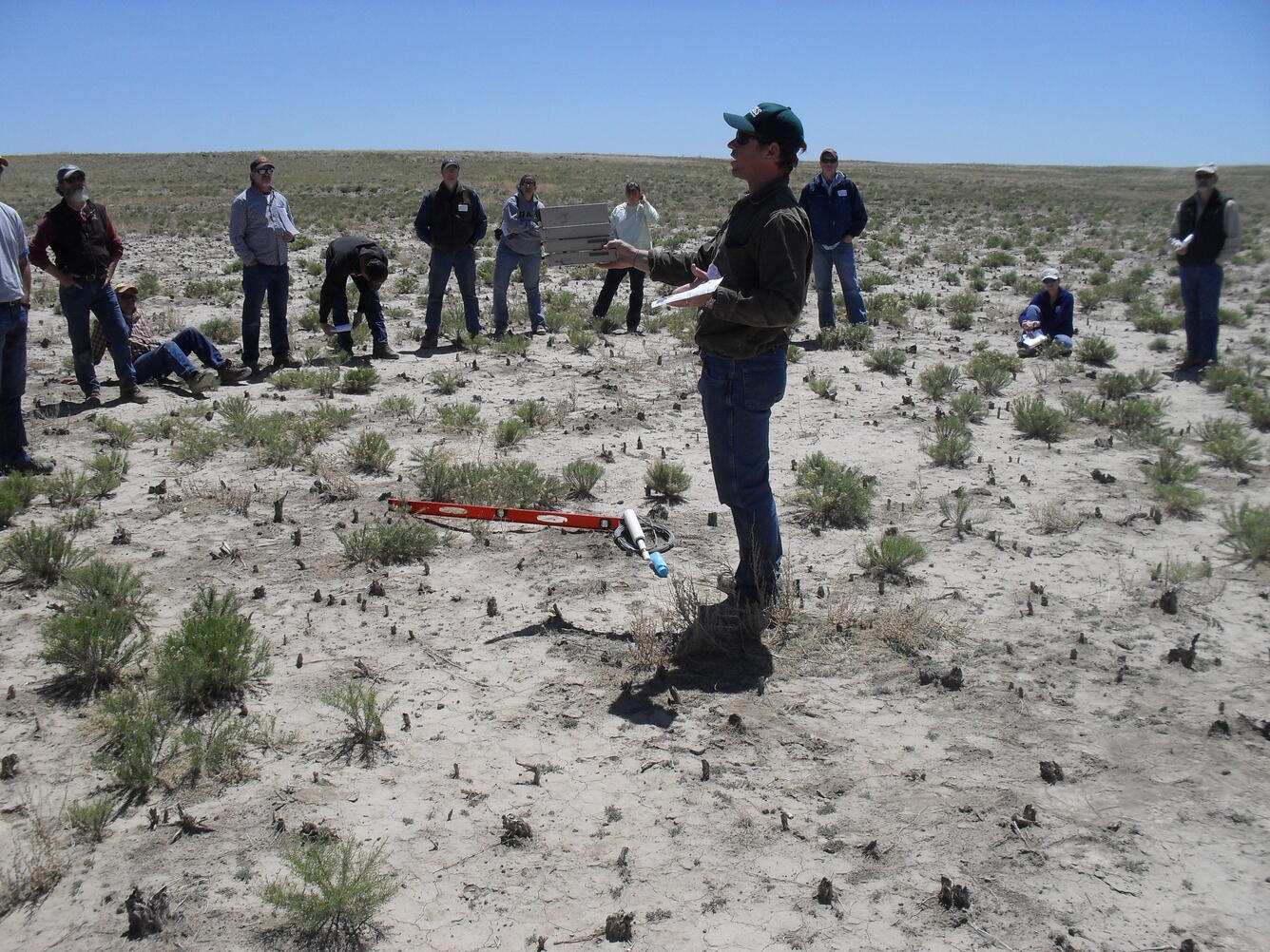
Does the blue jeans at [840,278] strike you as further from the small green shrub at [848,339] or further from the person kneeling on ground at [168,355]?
the person kneeling on ground at [168,355]

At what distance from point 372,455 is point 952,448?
4.41m

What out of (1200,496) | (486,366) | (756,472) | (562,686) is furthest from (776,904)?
(486,366)

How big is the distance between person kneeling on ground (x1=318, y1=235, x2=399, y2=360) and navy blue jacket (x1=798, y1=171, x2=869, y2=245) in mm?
5050

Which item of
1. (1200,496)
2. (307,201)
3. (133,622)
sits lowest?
(133,622)

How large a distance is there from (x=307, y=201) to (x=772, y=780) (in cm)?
3883

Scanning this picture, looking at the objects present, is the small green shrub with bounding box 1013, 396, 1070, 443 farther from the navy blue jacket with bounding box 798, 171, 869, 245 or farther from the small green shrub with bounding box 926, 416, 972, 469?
the navy blue jacket with bounding box 798, 171, 869, 245

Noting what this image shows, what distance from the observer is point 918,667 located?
4504 millimetres

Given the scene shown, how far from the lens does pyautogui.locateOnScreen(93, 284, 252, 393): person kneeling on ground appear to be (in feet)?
31.0

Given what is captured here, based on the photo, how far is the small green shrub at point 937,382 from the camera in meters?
9.58

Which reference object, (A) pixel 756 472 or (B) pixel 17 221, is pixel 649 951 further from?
(B) pixel 17 221

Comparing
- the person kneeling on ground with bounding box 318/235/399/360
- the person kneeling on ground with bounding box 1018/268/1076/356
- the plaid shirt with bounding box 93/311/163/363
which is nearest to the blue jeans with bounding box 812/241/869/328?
the person kneeling on ground with bounding box 1018/268/1076/356

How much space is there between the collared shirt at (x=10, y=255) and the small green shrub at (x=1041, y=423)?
7.77 m

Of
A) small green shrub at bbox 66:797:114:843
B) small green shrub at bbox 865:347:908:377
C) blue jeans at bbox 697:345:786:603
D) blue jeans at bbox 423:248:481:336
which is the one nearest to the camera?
small green shrub at bbox 66:797:114:843

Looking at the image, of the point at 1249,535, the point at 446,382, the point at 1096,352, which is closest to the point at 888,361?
the point at 1096,352
